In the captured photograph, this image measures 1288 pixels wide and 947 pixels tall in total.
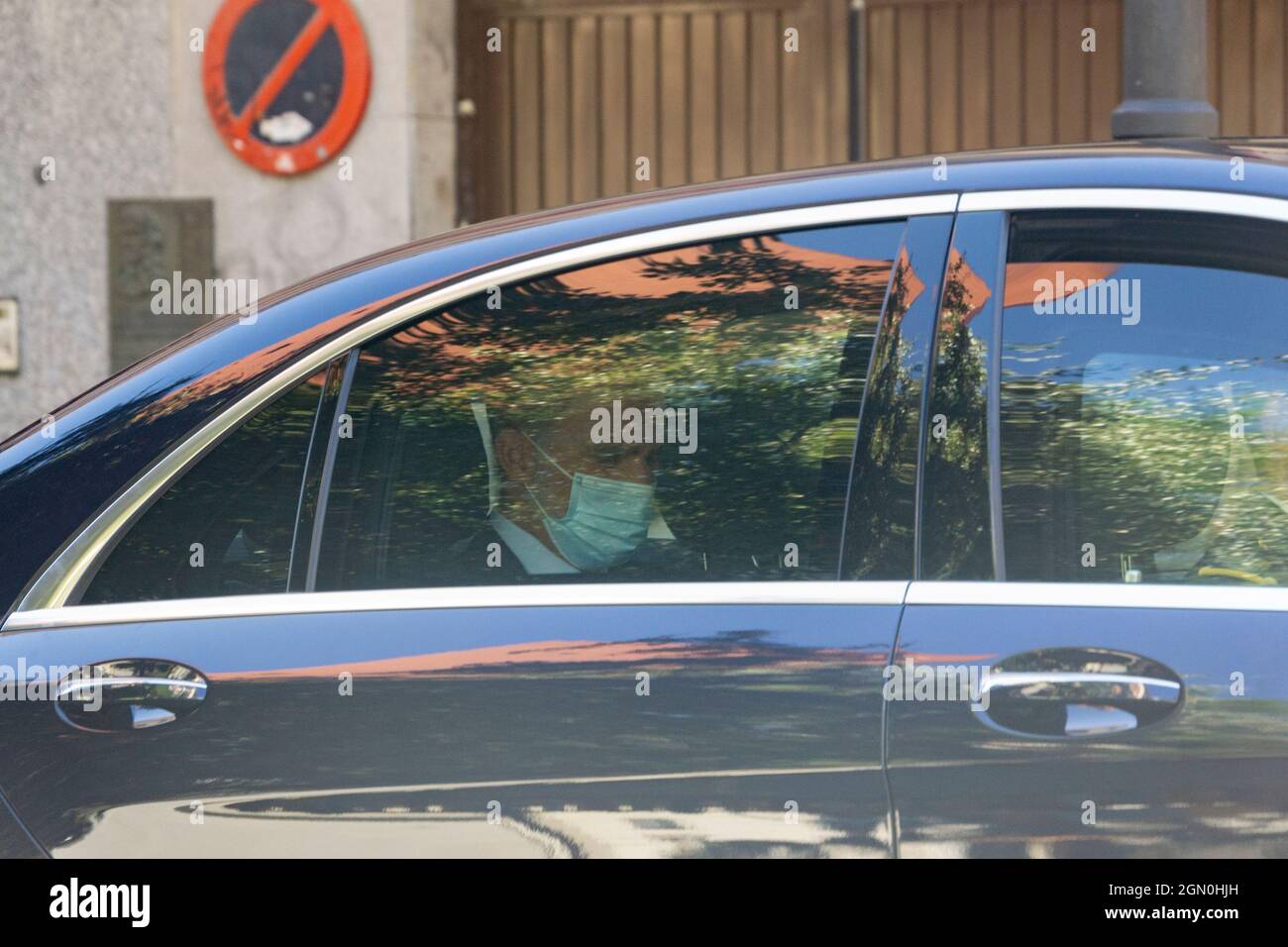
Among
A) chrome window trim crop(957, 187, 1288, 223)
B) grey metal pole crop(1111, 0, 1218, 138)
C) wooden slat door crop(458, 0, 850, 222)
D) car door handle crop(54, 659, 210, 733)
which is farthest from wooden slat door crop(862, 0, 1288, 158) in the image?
car door handle crop(54, 659, 210, 733)

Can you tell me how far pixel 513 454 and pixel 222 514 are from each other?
0.38m

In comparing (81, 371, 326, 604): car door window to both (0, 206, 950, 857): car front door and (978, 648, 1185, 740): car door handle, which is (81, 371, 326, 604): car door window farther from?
(978, 648, 1185, 740): car door handle

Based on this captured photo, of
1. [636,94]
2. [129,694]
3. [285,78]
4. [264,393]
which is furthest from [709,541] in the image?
[636,94]

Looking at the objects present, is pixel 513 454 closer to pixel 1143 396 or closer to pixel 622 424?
pixel 622 424

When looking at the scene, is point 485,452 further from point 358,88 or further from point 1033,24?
point 1033,24

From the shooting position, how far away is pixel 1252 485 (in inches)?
67.4

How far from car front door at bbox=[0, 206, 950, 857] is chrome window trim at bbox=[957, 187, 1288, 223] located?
0.26 ft

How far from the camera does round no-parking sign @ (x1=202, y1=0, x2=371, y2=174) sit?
6262 millimetres

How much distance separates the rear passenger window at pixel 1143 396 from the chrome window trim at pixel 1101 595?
23mm

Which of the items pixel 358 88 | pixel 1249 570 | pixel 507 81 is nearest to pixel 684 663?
pixel 1249 570

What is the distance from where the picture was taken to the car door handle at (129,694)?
1.75 meters

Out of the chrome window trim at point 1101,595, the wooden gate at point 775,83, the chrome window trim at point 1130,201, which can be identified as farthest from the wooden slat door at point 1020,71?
the chrome window trim at point 1101,595

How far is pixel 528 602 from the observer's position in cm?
173
